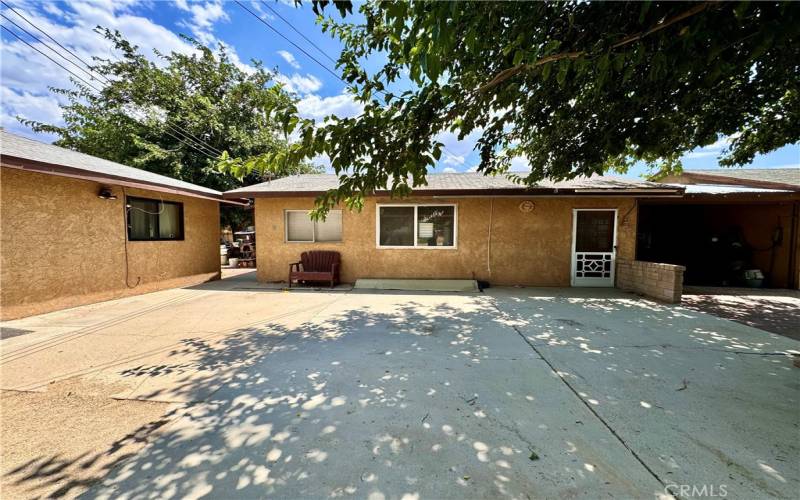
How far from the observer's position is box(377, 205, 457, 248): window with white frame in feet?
27.6

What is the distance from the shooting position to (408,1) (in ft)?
7.23

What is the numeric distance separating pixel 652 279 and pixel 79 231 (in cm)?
1250

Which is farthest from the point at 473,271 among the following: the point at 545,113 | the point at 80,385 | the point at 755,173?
the point at 755,173

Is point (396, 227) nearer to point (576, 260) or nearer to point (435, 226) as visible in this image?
point (435, 226)

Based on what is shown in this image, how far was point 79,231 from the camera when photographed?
6.12 metres

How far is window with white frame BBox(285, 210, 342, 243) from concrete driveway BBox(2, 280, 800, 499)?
3.93m

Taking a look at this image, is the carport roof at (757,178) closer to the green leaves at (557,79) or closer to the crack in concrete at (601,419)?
the green leaves at (557,79)

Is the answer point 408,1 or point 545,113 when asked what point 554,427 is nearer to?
point 408,1

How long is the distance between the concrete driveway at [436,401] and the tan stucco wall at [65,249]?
0.77 meters

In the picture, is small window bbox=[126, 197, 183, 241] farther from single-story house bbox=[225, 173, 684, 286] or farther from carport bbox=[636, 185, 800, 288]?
carport bbox=[636, 185, 800, 288]

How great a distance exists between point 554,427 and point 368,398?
1544 millimetres

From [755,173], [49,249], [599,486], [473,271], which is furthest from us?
[755,173]

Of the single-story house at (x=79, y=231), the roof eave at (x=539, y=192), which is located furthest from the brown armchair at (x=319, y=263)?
the single-story house at (x=79, y=231)

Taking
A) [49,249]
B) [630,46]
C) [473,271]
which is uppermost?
[630,46]
